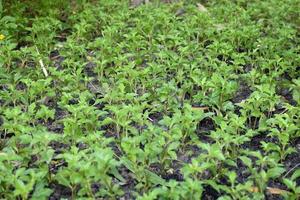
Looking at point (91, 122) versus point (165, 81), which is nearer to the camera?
point (91, 122)

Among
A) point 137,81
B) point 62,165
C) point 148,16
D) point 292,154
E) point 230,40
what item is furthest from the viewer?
point 148,16

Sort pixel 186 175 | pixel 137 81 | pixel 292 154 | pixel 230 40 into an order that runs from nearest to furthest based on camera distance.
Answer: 1. pixel 186 175
2. pixel 292 154
3. pixel 137 81
4. pixel 230 40

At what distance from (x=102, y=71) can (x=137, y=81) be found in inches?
16.6

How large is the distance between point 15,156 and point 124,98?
116 cm

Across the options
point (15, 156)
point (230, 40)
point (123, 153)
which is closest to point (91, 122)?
point (123, 153)

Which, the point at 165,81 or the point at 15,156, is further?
the point at 165,81

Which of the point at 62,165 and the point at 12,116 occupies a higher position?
the point at 12,116

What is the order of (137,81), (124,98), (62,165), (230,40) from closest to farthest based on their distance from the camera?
(62,165), (124,98), (137,81), (230,40)

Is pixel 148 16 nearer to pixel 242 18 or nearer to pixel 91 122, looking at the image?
pixel 242 18

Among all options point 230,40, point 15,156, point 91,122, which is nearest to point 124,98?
point 91,122

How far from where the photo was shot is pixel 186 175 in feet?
9.35

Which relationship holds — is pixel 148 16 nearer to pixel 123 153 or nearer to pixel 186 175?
pixel 123 153

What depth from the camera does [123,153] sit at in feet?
11.1

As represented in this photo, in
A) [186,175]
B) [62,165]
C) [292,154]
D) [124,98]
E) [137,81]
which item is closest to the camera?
[186,175]
